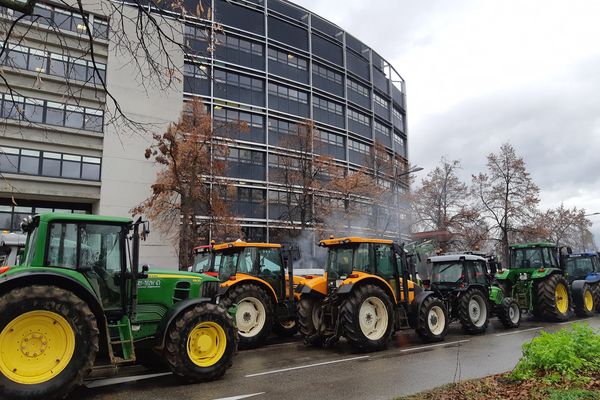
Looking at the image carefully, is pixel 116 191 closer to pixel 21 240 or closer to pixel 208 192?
pixel 208 192

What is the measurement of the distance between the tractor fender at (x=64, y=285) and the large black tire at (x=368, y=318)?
5.05m

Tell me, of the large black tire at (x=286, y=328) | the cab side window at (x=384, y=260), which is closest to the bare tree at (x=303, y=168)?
the large black tire at (x=286, y=328)

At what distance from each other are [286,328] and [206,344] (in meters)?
5.66

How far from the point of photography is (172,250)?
29125 mm

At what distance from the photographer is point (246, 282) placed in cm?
1135

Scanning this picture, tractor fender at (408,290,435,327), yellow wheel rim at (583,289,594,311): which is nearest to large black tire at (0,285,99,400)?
tractor fender at (408,290,435,327)

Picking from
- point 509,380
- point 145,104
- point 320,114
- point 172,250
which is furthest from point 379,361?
point 320,114

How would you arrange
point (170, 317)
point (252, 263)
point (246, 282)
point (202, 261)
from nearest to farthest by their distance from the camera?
point (170, 317)
point (246, 282)
point (252, 263)
point (202, 261)

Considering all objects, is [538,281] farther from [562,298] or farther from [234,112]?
[234,112]

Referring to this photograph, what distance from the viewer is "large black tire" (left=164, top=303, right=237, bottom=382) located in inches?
274

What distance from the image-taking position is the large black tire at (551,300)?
1446 centimetres

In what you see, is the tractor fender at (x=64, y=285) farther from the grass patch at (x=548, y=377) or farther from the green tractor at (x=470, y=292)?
the green tractor at (x=470, y=292)

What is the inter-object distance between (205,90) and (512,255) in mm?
24584

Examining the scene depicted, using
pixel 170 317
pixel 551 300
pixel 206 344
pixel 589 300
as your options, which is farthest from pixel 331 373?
pixel 589 300
